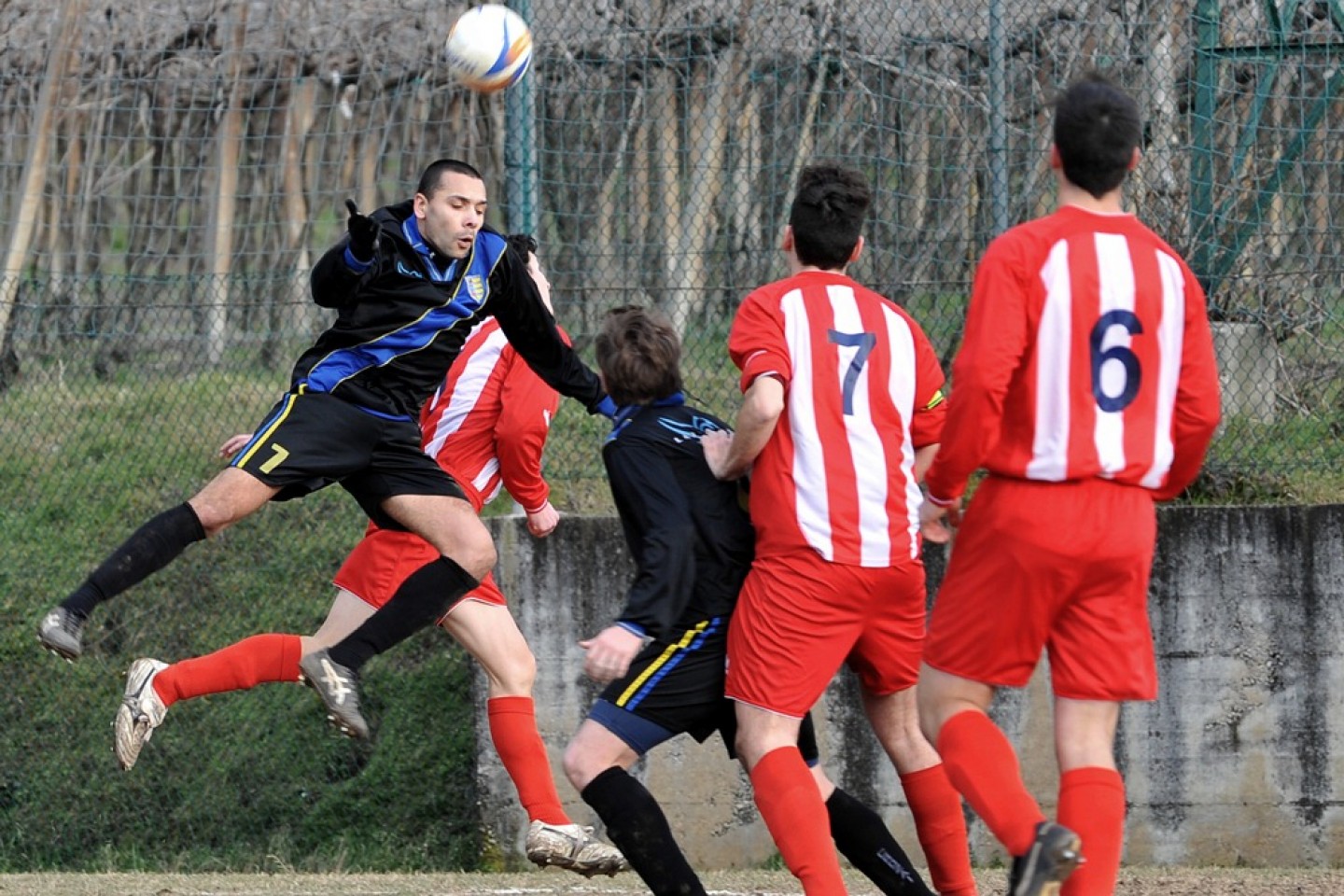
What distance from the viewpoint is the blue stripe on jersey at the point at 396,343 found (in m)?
5.50

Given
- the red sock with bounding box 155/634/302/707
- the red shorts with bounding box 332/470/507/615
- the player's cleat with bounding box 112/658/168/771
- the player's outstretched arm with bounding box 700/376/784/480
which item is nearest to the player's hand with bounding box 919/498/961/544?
the player's outstretched arm with bounding box 700/376/784/480

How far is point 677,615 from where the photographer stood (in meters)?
4.62

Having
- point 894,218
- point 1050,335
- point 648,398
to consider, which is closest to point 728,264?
point 894,218

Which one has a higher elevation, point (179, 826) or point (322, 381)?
point (322, 381)

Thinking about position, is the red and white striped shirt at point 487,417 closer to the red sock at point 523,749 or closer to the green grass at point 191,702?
the red sock at point 523,749

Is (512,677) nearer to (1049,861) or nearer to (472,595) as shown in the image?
(472,595)

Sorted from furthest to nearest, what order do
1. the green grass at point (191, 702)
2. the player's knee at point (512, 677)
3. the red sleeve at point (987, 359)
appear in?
the green grass at point (191, 702)
the player's knee at point (512, 677)
the red sleeve at point (987, 359)

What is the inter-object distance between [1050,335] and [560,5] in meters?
4.51

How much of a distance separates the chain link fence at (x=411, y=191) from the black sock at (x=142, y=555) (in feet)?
9.11

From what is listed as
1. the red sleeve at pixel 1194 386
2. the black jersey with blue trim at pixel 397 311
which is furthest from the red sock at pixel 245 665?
the red sleeve at pixel 1194 386

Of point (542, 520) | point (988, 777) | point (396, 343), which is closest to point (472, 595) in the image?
point (542, 520)

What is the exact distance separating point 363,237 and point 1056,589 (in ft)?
7.82

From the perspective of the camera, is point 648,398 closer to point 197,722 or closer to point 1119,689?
point 1119,689

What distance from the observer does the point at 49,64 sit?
28.6 feet
